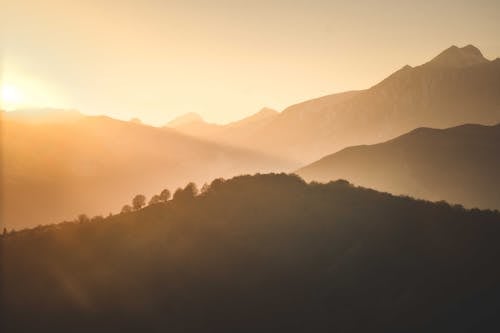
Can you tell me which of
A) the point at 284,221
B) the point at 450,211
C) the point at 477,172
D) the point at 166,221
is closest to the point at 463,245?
the point at 450,211

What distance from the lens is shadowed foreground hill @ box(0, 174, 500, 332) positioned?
47.9 m

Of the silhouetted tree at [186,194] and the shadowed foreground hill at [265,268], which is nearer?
the shadowed foreground hill at [265,268]

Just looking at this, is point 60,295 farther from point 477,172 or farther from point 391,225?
point 477,172

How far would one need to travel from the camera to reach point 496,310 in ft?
142

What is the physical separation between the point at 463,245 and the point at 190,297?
109ft

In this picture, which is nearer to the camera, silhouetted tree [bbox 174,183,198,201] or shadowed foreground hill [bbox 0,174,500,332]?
shadowed foreground hill [bbox 0,174,500,332]

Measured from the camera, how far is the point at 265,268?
5688 centimetres

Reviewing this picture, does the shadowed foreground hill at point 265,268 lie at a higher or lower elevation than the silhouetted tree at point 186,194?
lower

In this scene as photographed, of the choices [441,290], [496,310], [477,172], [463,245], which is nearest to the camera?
[496,310]

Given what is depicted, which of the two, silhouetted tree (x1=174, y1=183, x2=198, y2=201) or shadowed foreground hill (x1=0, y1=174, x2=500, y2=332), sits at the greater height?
silhouetted tree (x1=174, y1=183, x2=198, y2=201)

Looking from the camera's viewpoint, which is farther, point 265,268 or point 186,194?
point 186,194

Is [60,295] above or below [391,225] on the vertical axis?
below

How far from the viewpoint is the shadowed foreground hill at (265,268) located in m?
47.9

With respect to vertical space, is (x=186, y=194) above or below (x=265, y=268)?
above
